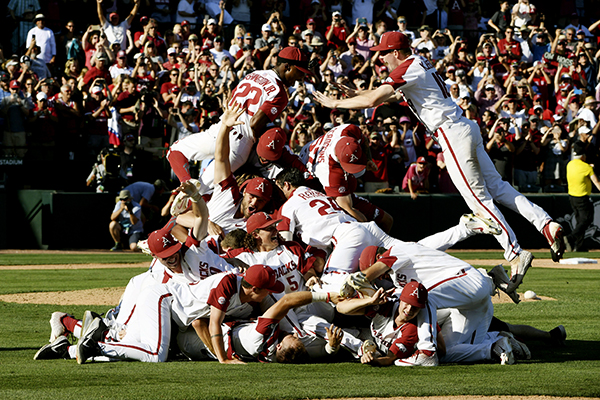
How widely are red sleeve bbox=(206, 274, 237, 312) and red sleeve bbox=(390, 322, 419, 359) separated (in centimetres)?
148

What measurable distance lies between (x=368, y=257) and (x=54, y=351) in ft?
9.75

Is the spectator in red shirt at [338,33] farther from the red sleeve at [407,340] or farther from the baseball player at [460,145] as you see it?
the red sleeve at [407,340]

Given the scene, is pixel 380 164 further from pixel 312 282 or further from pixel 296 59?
pixel 312 282

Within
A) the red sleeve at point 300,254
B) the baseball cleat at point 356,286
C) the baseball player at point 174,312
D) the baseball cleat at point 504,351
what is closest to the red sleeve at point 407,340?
the baseball cleat at point 356,286

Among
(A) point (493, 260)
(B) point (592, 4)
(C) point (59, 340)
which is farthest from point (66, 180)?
(B) point (592, 4)

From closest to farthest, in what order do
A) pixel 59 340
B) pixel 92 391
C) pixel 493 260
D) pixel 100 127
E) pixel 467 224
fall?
pixel 92 391 → pixel 59 340 → pixel 467 224 → pixel 493 260 → pixel 100 127

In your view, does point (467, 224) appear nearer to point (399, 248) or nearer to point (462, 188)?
point (462, 188)

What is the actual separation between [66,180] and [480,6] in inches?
588

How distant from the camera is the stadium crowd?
6824 mm

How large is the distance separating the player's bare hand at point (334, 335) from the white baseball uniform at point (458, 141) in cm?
230

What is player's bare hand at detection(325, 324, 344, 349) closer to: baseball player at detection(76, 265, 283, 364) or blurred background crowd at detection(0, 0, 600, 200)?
baseball player at detection(76, 265, 283, 364)

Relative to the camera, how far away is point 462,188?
8289 mm

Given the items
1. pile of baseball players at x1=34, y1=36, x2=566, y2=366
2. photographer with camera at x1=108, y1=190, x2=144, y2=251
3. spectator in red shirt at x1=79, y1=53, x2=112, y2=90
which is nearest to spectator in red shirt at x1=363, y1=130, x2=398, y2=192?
photographer with camera at x1=108, y1=190, x2=144, y2=251

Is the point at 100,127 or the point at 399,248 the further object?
the point at 100,127
